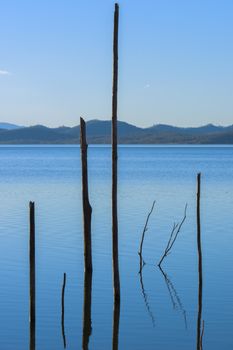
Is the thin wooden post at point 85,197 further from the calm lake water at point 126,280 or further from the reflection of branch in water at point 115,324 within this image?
the calm lake water at point 126,280

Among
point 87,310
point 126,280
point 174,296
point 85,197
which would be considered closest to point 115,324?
point 87,310

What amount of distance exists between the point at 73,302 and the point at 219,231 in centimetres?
1561

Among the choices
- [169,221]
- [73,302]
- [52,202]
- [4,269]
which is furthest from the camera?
[52,202]

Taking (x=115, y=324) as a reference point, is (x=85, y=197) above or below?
above

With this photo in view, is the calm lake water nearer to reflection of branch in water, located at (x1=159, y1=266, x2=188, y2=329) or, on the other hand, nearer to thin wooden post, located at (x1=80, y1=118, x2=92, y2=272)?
reflection of branch in water, located at (x1=159, y1=266, x2=188, y2=329)

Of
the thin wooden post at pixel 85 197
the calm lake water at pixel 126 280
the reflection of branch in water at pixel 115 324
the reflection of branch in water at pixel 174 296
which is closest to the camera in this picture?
the thin wooden post at pixel 85 197

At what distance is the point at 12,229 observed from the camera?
35.5 m

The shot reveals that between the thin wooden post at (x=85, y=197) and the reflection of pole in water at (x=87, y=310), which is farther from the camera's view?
the reflection of pole in water at (x=87, y=310)

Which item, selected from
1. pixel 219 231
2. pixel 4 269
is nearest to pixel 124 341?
pixel 4 269

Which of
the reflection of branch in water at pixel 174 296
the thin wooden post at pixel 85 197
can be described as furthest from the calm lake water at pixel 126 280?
the thin wooden post at pixel 85 197

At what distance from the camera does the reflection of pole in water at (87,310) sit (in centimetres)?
1742

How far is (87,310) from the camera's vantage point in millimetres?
19703

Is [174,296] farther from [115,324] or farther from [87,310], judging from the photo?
[115,324]

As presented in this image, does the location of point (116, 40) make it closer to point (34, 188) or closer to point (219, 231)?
point (219, 231)
